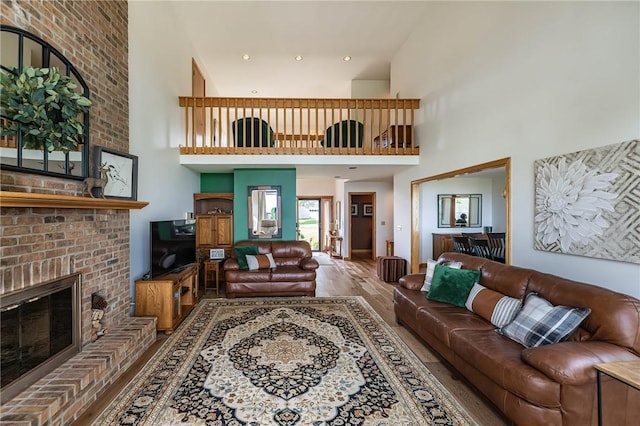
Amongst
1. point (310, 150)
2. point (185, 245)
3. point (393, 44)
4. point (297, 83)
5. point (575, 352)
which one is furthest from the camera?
point (297, 83)

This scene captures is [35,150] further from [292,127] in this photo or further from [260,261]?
[292,127]

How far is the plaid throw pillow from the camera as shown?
6.10 feet

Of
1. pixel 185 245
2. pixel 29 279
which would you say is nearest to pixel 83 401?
pixel 29 279

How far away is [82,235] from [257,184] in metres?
3.50

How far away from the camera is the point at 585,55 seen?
2.27 meters

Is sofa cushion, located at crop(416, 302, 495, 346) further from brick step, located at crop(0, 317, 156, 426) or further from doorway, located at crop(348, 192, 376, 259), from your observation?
doorway, located at crop(348, 192, 376, 259)

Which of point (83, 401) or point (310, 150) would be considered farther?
point (310, 150)

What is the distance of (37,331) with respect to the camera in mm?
2014

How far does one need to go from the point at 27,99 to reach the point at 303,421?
2738mm

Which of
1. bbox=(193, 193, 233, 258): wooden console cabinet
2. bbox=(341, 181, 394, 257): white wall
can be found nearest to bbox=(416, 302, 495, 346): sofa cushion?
bbox=(193, 193, 233, 258): wooden console cabinet

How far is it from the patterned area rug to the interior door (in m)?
6.90

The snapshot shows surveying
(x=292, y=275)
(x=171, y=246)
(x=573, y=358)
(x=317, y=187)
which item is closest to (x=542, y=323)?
(x=573, y=358)

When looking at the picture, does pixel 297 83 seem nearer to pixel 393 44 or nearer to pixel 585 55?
pixel 393 44

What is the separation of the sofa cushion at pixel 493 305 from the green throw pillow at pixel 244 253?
3394 mm
